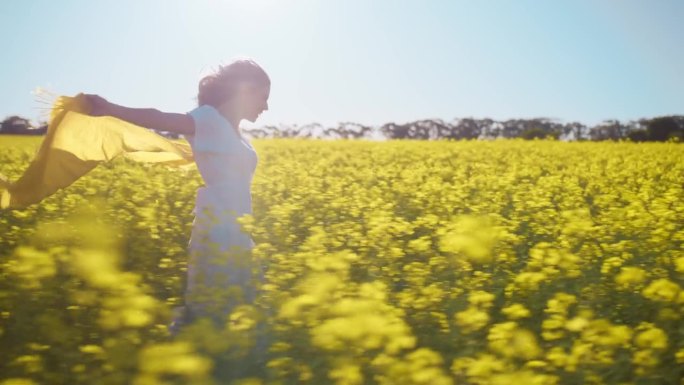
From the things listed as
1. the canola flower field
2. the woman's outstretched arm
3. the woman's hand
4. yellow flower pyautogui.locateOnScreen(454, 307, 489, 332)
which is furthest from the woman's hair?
yellow flower pyautogui.locateOnScreen(454, 307, 489, 332)

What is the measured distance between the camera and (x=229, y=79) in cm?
338

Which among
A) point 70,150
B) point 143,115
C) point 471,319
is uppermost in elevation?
point 143,115

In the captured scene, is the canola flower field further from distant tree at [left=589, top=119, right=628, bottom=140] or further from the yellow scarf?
distant tree at [left=589, top=119, right=628, bottom=140]

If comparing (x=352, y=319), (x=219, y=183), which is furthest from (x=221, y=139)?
(x=352, y=319)

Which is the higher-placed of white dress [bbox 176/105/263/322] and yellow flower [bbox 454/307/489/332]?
white dress [bbox 176/105/263/322]

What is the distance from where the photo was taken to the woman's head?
11.1ft

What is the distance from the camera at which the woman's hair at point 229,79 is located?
3379mm

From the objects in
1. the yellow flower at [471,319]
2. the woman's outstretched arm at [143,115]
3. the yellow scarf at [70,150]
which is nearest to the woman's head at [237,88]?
the woman's outstretched arm at [143,115]

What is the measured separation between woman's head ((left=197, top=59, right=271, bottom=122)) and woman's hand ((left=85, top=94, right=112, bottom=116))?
0.47 meters

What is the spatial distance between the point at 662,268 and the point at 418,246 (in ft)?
4.64

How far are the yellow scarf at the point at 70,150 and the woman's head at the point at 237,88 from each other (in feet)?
2.33

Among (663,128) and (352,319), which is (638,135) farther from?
(352,319)

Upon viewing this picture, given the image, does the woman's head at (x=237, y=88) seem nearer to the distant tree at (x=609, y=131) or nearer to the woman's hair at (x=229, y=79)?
the woman's hair at (x=229, y=79)

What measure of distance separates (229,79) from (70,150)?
1.06 metres
